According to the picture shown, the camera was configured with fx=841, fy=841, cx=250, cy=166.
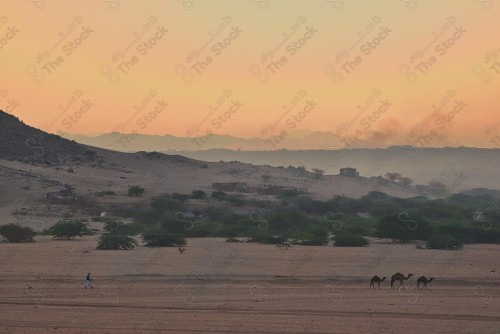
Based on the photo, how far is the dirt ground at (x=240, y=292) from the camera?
19.0 metres

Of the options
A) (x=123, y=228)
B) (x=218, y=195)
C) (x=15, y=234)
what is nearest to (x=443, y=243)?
(x=123, y=228)

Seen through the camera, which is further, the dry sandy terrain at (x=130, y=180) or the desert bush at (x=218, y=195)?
the desert bush at (x=218, y=195)

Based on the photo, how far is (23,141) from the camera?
97.9 metres

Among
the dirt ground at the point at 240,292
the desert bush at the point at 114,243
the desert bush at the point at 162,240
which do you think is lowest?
the dirt ground at the point at 240,292

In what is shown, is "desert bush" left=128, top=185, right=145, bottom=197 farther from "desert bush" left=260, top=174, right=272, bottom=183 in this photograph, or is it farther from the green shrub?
"desert bush" left=260, top=174, right=272, bottom=183

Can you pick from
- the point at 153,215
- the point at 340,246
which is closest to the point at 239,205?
the point at 153,215

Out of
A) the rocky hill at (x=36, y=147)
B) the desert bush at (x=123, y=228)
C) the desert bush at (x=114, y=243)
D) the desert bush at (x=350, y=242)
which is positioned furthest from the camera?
the rocky hill at (x=36, y=147)

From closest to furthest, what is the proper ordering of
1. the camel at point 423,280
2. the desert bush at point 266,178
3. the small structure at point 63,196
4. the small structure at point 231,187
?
the camel at point 423,280 < the small structure at point 63,196 < the small structure at point 231,187 < the desert bush at point 266,178

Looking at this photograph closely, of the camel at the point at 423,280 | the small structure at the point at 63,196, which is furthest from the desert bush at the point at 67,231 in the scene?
the camel at the point at 423,280

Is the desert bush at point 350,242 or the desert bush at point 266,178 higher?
the desert bush at point 266,178

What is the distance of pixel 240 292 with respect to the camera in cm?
2475

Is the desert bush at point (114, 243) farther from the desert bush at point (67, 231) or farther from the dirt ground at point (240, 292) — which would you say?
the desert bush at point (67, 231)

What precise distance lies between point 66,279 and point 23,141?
73.4m

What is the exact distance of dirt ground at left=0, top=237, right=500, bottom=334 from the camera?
19.0 meters
